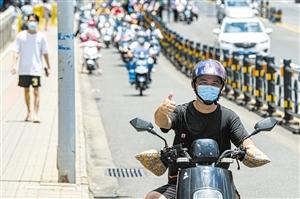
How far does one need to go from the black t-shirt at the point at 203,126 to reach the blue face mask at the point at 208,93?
298mm

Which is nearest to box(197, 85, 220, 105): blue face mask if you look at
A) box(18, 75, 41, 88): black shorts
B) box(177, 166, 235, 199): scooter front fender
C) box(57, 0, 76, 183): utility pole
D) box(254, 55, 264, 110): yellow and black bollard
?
box(177, 166, 235, 199): scooter front fender

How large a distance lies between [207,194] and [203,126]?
88cm

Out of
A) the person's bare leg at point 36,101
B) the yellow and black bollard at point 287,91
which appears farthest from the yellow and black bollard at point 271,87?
the person's bare leg at point 36,101

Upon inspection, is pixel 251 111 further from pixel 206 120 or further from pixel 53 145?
pixel 206 120

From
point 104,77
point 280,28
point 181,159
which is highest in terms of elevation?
point 181,159

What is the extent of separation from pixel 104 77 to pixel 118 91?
4.66 m

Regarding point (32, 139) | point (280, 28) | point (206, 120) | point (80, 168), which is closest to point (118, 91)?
point (32, 139)

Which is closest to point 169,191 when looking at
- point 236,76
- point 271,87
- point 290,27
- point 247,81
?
point 271,87

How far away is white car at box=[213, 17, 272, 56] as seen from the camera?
114ft

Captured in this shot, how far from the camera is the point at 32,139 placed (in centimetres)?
1453

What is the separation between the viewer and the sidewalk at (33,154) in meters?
10.5

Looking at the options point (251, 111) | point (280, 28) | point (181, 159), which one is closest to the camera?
point (181, 159)

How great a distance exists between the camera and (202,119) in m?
6.35

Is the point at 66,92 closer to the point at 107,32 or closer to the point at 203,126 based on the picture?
the point at 203,126
